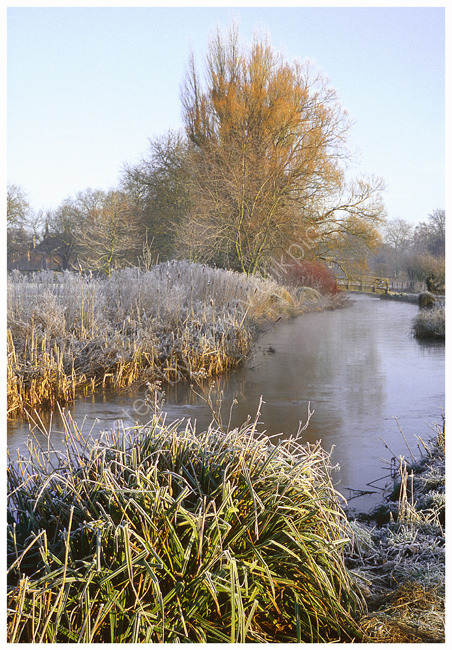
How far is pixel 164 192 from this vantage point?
944 inches

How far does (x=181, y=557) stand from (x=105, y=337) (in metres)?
5.76

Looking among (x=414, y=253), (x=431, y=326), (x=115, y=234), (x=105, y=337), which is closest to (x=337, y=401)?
(x=105, y=337)

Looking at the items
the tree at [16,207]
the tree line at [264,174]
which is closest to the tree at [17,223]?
the tree at [16,207]

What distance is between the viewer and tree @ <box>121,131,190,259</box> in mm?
23906

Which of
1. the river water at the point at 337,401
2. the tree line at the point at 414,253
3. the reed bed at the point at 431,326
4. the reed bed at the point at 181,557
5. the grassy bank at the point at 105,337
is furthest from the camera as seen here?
the tree line at the point at 414,253

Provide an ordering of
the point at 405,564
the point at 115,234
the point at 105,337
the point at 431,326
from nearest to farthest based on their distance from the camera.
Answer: the point at 405,564
the point at 105,337
the point at 431,326
the point at 115,234

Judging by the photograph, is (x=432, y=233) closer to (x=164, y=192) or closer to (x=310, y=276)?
(x=310, y=276)

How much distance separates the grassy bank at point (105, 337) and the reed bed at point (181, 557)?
3829 millimetres

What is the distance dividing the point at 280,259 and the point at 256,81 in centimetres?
593

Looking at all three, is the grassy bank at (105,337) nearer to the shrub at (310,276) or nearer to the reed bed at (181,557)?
the reed bed at (181,557)

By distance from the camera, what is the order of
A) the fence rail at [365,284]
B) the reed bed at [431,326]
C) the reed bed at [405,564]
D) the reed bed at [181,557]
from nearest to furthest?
the reed bed at [181,557] → the reed bed at [405,564] → the reed bed at [431,326] → the fence rail at [365,284]

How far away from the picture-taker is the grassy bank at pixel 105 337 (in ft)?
21.0

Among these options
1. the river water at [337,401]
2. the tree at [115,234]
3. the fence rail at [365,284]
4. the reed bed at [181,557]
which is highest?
the tree at [115,234]

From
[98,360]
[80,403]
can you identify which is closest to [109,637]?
[80,403]
